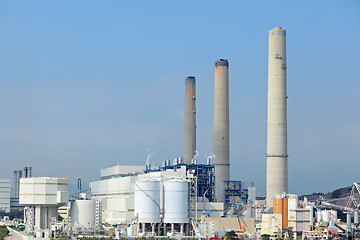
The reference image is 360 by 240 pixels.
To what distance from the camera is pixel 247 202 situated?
125250 millimetres

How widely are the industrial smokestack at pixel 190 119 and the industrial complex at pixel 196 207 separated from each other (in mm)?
28202

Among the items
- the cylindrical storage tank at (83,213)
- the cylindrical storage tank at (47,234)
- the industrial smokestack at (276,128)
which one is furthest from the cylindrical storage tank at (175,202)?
the industrial smokestack at (276,128)

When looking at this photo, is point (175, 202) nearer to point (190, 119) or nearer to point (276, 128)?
point (276, 128)

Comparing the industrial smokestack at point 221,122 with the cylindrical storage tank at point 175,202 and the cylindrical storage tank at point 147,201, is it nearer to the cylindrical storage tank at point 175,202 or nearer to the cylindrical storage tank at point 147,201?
the cylindrical storage tank at point 175,202

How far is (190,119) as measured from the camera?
159 meters

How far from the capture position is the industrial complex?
101438 mm

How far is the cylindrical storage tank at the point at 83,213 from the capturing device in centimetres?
10406

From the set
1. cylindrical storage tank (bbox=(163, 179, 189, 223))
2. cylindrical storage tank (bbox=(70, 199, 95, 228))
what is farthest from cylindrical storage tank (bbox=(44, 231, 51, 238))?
cylindrical storage tank (bbox=(163, 179, 189, 223))

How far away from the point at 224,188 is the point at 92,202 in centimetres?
3232

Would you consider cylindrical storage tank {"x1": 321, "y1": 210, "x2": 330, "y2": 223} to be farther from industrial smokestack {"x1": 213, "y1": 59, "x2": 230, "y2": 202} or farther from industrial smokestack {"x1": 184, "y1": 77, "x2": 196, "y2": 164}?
industrial smokestack {"x1": 184, "y1": 77, "x2": 196, "y2": 164}

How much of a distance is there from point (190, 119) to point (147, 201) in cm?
5910

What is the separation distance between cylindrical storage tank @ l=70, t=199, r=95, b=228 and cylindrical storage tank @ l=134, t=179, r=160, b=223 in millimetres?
7233

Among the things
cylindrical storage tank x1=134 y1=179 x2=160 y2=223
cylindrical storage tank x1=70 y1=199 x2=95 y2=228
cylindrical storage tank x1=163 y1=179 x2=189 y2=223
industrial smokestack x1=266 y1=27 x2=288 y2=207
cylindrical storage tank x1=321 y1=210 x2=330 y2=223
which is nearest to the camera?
cylindrical storage tank x1=134 y1=179 x2=160 y2=223

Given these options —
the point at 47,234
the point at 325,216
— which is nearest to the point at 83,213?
the point at 47,234
